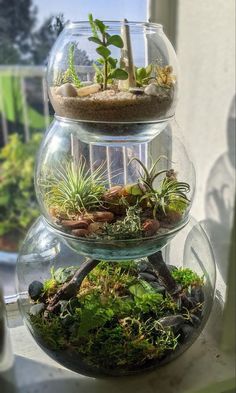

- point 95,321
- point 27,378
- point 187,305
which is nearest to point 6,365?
point 27,378

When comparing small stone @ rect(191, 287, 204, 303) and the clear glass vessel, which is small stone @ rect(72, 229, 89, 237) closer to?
the clear glass vessel

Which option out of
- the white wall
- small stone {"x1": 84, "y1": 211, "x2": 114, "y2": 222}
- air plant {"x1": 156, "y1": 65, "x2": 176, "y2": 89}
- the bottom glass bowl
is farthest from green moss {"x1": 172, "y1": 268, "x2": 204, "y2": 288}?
air plant {"x1": 156, "y1": 65, "x2": 176, "y2": 89}

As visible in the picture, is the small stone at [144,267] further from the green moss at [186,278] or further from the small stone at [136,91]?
the small stone at [136,91]

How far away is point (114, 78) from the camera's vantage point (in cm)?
61

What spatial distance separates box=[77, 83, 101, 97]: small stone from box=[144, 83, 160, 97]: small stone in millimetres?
69

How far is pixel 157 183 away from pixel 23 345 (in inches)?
16.4

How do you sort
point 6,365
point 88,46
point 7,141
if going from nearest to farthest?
point 88,46 < point 6,365 < point 7,141

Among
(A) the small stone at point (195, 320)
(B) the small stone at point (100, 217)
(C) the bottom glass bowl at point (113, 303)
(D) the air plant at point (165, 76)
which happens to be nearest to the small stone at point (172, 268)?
(C) the bottom glass bowl at point (113, 303)

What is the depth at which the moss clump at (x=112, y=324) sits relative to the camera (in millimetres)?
660

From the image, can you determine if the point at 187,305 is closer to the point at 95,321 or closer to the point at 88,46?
the point at 95,321

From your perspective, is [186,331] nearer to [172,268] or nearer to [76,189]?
[172,268]

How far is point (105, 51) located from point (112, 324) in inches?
16.0

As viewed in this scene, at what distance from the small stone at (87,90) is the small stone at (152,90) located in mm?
69

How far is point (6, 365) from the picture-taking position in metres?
0.73
